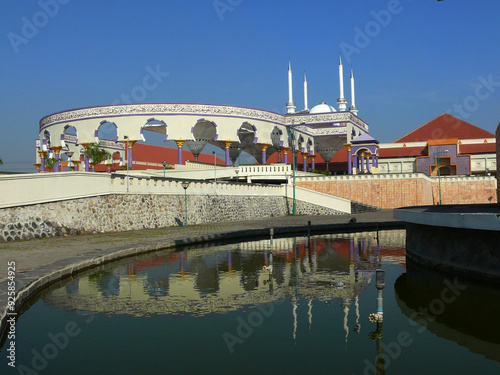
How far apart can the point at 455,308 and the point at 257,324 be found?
3.90m

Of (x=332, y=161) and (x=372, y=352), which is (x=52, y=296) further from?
(x=332, y=161)

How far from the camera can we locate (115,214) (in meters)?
26.1

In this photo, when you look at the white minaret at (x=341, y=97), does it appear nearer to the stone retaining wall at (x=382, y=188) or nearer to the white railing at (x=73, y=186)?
the stone retaining wall at (x=382, y=188)

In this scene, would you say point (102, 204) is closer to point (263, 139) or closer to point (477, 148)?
point (263, 139)

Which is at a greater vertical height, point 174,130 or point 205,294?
point 174,130

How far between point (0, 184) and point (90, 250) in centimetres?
609

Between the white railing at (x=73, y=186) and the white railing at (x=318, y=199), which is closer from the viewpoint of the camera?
the white railing at (x=73, y=186)

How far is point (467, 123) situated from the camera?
77.2 metres

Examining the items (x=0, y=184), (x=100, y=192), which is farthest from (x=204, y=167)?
(x=0, y=184)

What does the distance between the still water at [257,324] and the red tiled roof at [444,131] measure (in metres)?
66.8

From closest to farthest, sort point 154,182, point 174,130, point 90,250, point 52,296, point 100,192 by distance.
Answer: point 52,296, point 90,250, point 100,192, point 154,182, point 174,130

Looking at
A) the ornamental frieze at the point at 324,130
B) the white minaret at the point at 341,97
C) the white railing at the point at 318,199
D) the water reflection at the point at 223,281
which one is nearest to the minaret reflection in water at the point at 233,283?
the water reflection at the point at 223,281

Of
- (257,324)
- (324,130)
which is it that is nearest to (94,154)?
(324,130)

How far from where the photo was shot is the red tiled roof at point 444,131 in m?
75.5
